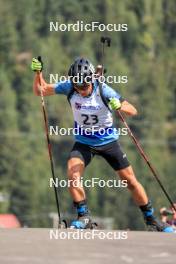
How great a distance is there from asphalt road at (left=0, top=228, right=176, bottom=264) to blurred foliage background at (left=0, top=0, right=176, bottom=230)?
2370 inches

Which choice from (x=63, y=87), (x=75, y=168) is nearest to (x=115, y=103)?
(x=63, y=87)

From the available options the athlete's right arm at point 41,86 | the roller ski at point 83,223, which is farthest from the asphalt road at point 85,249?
the athlete's right arm at point 41,86

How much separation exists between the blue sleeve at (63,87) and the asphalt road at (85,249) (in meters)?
3.46

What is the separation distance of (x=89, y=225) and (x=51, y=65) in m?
149

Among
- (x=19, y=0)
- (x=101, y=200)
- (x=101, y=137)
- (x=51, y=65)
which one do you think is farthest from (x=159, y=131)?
(x=101, y=137)

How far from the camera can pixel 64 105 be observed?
146 metres

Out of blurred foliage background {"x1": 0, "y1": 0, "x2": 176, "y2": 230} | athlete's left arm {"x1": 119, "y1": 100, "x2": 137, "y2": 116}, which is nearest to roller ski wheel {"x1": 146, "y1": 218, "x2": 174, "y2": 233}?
athlete's left arm {"x1": 119, "y1": 100, "x2": 137, "y2": 116}

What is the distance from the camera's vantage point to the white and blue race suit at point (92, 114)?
14258mm

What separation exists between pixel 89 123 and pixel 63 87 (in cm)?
58

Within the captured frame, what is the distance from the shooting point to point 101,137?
47.6ft

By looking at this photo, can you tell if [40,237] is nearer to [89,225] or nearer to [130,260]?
[130,260]

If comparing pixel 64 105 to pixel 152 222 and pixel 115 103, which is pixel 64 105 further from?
pixel 115 103

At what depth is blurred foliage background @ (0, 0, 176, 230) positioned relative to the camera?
118m

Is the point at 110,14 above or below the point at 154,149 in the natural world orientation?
above
